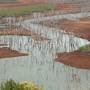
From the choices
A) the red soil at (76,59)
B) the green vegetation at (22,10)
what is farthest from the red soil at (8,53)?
the green vegetation at (22,10)

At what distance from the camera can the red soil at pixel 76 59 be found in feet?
107

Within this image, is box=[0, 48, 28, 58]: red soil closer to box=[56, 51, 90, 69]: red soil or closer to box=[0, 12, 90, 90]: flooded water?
Answer: box=[0, 12, 90, 90]: flooded water

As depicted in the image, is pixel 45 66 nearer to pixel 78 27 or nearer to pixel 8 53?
pixel 8 53

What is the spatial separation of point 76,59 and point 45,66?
3754mm

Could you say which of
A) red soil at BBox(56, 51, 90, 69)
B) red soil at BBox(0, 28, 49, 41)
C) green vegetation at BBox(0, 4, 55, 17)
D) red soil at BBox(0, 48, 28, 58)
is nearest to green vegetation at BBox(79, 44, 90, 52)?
red soil at BBox(56, 51, 90, 69)

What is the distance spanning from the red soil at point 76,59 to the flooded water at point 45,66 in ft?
2.37

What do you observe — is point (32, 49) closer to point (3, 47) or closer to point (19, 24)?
point (3, 47)

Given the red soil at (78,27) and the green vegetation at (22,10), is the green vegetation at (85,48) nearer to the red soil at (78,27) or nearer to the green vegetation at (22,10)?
the red soil at (78,27)

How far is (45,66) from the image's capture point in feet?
104

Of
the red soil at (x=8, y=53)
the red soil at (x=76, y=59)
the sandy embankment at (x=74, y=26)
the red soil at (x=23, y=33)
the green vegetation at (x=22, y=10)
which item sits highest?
the red soil at (x=76, y=59)

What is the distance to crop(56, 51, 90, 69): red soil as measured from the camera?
107 feet

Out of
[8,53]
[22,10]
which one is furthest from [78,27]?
[22,10]

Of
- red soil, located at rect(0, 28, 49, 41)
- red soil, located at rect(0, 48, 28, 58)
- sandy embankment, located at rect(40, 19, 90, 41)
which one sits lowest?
sandy embankment, located at rect(40, 19, 90, 41)

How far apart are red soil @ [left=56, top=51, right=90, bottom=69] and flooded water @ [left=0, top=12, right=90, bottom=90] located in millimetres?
721
